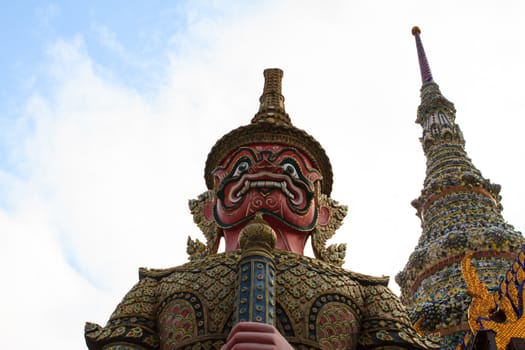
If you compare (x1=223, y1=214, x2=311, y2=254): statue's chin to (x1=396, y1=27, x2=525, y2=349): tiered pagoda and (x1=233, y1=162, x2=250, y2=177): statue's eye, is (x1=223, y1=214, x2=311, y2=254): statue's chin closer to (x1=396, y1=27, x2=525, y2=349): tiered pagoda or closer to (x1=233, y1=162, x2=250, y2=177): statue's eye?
(x1=233, y1=162, x2=250, y2=177): statue's eye

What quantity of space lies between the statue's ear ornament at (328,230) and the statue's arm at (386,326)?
0.81m

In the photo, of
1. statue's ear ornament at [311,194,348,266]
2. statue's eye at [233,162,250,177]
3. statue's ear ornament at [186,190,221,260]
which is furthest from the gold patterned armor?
statue's eye at [233,162,250,177]

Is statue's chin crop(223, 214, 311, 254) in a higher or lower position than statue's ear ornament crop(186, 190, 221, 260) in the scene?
lower

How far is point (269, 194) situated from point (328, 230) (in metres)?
0.82

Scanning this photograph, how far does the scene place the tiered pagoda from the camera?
998 cm

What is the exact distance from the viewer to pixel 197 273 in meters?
4.72

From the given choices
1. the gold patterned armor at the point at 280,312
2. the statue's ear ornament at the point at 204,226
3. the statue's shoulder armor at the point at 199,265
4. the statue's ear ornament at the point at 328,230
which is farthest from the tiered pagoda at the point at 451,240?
the statue's shoulder armor at the point at 199,265

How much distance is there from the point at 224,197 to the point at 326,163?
1245 mm

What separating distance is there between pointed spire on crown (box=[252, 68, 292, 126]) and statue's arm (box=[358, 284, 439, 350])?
7.04ft

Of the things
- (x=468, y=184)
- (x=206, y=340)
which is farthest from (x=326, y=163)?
(x=468, y=184)

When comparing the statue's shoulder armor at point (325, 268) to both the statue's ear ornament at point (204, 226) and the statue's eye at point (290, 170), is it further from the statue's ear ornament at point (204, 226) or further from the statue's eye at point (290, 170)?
the statue's ear ornament at point (204, 226)

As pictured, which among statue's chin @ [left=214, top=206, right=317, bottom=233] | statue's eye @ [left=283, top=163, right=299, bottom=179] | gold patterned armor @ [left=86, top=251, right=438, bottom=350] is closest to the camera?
gold patterned armor @ [left=86, top=251, right=438, bottom=350]

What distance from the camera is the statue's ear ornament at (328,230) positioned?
5559mm

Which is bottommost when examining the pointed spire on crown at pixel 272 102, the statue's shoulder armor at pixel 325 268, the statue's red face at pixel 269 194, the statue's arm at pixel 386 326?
the statue's arm at pixel 386 326
